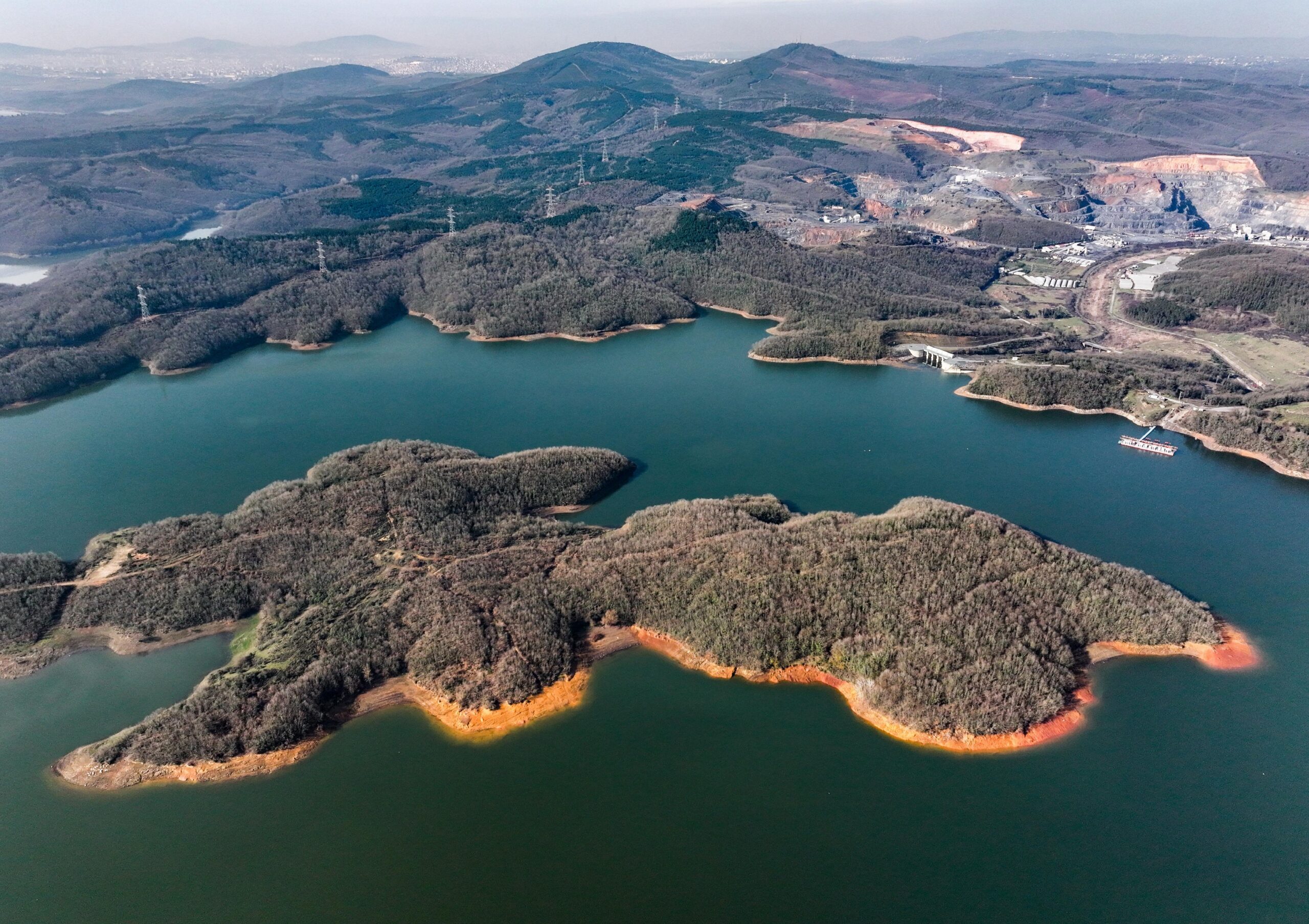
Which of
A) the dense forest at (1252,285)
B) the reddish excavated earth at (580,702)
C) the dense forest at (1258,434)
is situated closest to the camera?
the reddish excavated earth at (580,702)

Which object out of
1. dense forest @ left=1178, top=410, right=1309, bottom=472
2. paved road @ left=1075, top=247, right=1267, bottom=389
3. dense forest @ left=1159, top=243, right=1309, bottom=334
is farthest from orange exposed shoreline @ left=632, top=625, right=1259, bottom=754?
dense forest @ left=1159, top=243, right=1309, bottom=334

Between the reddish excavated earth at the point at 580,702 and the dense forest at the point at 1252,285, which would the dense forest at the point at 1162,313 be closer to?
the dense forest at the point at 1252,285

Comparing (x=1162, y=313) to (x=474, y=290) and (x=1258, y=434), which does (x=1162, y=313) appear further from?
(x=474, y=290)

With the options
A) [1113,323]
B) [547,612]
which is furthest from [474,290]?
[1113,323]

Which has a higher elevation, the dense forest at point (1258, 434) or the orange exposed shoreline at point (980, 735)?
the dense forest at point (1258, 434)

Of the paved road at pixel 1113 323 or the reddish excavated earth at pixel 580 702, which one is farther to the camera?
the paved road at pixel 1113 323

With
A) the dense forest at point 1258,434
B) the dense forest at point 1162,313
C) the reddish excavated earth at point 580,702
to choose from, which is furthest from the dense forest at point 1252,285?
the reddish excavated earth at point 580,702

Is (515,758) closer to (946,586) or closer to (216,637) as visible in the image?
(216,637)
